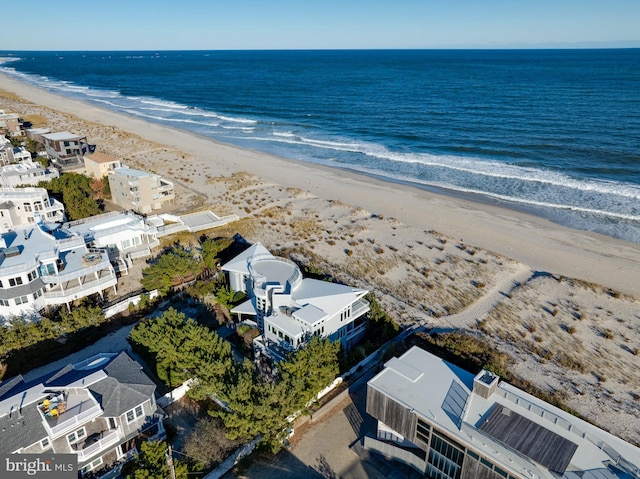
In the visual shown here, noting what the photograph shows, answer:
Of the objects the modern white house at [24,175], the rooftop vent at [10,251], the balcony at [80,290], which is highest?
the modern white house at [24,175]

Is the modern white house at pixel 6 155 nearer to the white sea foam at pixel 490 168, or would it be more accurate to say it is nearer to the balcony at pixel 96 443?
the white sea foam at pixel 490 168

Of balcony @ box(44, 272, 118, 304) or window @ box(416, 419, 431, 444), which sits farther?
balcony @ box(44, 272, 118, 304)

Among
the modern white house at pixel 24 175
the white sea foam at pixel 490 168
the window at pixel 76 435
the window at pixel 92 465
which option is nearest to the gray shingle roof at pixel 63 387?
the window at pixel 76 435

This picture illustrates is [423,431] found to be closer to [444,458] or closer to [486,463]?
[444,458]

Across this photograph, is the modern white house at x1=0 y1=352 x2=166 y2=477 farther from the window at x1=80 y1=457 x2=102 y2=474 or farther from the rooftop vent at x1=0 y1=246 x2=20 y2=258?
the rooftop vent at x1=0 y1=246 x2=20 y2=258

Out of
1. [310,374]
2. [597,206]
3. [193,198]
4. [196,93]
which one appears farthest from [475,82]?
[310,374]

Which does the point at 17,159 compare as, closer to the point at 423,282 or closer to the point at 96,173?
the point at 96,173

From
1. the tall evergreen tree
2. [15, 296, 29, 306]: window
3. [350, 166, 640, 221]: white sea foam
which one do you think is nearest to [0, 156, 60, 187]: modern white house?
[15, 296, 29, 306]: window
